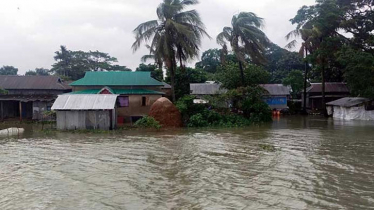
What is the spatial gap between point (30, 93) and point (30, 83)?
1.16 meters

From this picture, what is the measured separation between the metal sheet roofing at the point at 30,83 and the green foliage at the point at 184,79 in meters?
11.2

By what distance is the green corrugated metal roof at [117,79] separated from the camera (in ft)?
97.5

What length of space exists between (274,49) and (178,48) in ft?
111

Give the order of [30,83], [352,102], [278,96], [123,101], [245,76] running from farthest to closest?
[278,96]
[30,83]
[245,76]
[352,102]
[123,101]

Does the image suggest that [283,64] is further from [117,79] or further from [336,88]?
[117,79]

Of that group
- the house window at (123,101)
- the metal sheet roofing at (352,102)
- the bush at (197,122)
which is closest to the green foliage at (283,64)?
the metal sheet roofing at (352,102)

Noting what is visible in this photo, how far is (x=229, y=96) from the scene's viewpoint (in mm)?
28109

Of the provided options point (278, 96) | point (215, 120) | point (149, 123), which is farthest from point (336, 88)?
point (149, 123)

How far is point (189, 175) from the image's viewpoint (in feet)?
32.4

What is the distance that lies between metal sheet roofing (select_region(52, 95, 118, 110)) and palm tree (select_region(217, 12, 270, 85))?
11.0m

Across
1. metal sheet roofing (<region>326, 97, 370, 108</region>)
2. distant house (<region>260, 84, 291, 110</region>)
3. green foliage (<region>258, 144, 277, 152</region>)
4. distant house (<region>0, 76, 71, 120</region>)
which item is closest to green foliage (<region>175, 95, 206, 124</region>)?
green foliage (<region>258, 144, 277, 152</region>)

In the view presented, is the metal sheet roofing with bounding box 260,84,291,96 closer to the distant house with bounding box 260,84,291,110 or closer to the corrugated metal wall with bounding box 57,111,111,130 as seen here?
the distant house with bounding box 260,84,291,110

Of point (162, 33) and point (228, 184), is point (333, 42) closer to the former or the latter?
point (162, 33)

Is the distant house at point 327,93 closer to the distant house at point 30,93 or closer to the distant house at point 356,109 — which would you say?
the distant house at point 356,109
